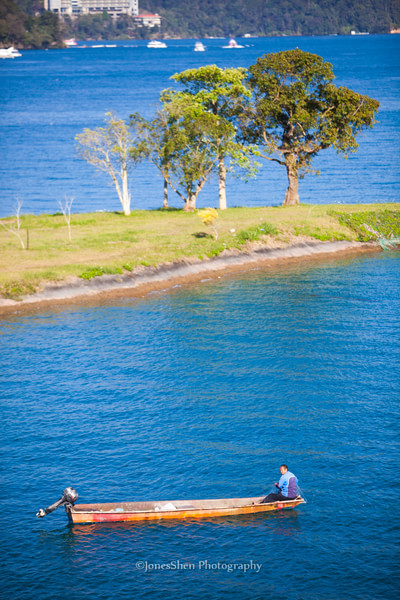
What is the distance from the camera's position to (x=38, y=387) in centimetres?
5097

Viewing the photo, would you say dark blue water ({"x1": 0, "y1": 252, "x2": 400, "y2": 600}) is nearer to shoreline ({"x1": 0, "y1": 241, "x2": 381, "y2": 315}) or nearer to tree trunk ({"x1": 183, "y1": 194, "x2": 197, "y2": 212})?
shoreline ({"x1": 0, "y1": 241, "x2": 381, "y2": 315})

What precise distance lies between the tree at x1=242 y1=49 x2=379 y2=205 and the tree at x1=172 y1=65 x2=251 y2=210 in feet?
7.47

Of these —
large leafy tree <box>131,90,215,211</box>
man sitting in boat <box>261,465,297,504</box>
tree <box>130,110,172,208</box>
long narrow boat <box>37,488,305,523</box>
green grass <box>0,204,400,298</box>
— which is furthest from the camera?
tree <box>130,110,172,208</box>

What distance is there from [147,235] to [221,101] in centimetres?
2312

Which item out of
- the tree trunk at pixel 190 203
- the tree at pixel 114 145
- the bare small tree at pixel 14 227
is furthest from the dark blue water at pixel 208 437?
the tree at pixel 114 145

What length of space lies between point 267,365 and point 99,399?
12724 millimetres

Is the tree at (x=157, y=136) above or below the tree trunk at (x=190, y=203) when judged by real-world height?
above

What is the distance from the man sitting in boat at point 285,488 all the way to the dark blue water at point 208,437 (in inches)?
39.5

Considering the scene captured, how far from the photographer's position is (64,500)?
118ft

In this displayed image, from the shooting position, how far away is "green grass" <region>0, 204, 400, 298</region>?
71188 millimetres

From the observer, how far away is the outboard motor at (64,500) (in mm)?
35844

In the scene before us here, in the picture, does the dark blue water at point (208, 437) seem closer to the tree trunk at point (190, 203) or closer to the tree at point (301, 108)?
the tree trunk at point (190, 203)

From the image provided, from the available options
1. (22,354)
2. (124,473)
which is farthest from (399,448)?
(22,354)

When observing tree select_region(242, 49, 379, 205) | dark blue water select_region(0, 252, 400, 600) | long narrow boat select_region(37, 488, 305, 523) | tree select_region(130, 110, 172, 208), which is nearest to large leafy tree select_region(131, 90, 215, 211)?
tree select_region(130, 110, 172, 208)
